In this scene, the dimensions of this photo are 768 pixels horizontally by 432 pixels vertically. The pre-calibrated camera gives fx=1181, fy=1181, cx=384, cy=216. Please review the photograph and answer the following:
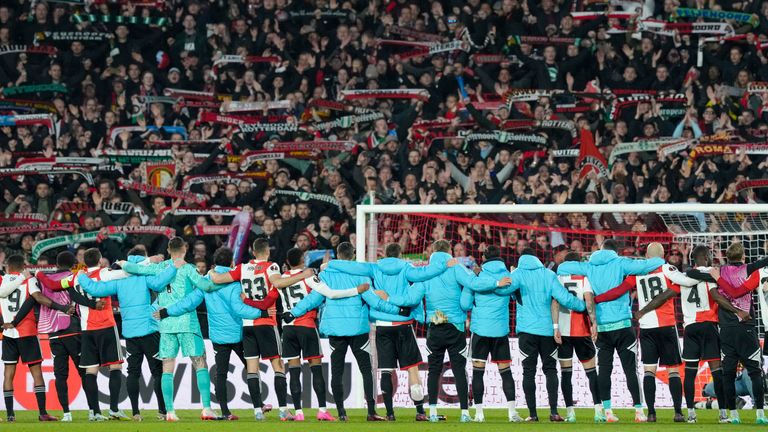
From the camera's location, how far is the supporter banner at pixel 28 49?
74.9ft

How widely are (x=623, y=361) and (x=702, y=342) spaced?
867mm

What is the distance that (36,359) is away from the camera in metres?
13.6

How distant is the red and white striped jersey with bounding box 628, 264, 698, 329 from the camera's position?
12.7 meters

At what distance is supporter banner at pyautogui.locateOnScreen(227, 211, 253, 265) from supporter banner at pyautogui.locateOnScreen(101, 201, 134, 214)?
6.68ft

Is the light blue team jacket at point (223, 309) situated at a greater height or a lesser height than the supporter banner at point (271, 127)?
lesser

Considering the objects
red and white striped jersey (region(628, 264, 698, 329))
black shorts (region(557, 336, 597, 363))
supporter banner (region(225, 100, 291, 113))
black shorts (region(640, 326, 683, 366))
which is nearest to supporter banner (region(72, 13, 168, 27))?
supporter banner (region(225, 100, 291, 113))

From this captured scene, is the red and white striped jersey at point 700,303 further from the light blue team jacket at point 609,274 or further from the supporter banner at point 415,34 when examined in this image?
the supporter banner at point 415,34

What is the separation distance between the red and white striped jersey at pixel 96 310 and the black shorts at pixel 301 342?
6.31 feet

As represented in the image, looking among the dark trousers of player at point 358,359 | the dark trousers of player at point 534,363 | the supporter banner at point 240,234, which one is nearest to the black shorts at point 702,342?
the dark trousers of player at point 534,363

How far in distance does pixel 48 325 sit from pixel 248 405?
317 cm

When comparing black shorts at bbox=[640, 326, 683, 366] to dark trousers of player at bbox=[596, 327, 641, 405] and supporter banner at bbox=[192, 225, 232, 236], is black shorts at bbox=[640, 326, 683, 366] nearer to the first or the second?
dark trousers of player at bbox=[596, 327, 641, 405]

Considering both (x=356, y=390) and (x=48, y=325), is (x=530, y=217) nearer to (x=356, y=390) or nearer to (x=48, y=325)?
(x=356, y=390)

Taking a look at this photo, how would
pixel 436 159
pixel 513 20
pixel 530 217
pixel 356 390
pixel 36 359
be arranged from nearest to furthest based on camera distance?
pixel 36 359, pixel 356 390, pixel 530 217, pixel 436 159, pixel 513 20

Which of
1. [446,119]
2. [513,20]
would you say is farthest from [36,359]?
[513,20]
